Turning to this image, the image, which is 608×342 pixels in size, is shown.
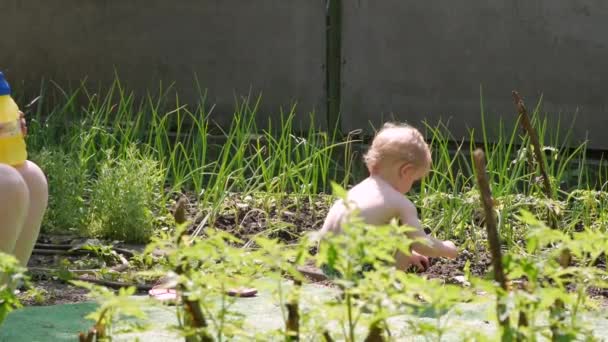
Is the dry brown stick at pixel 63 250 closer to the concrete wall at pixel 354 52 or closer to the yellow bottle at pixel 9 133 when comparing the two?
the yellow bottle at pixel 9 133

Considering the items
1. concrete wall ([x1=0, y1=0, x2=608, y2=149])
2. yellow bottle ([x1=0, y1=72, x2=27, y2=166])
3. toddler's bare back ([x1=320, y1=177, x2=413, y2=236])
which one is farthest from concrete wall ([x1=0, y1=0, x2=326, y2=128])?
yellow bottle ([x1=0, y1=72, x2=27, y2=166])

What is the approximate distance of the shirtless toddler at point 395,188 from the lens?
4449 mm

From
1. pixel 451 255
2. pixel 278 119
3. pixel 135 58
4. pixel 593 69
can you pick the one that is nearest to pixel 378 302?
pixel 451 255

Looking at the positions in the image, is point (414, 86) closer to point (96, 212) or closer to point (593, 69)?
point (593, 69)

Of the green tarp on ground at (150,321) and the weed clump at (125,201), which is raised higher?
the green tarp on ground at (150,321)

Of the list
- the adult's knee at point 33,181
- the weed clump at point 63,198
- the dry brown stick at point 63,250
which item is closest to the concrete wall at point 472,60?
the weed clump at point 63,198

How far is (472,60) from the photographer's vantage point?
322 inches

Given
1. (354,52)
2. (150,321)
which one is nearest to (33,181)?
(150,321)

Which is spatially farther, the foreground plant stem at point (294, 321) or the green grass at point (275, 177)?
the green grass at point (275, 177)

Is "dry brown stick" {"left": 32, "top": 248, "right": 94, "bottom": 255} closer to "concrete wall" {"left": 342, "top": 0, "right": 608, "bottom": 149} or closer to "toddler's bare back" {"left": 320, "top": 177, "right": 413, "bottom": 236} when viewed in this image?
"toddler's bare back" {"left": 320, "top": 177, "right": 413, "bottom": 236}

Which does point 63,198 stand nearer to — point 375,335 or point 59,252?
point 59,252

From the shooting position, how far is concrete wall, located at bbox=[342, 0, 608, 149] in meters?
7.82

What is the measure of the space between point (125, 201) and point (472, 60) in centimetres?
307

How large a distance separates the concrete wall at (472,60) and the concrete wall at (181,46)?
14.4 inches
